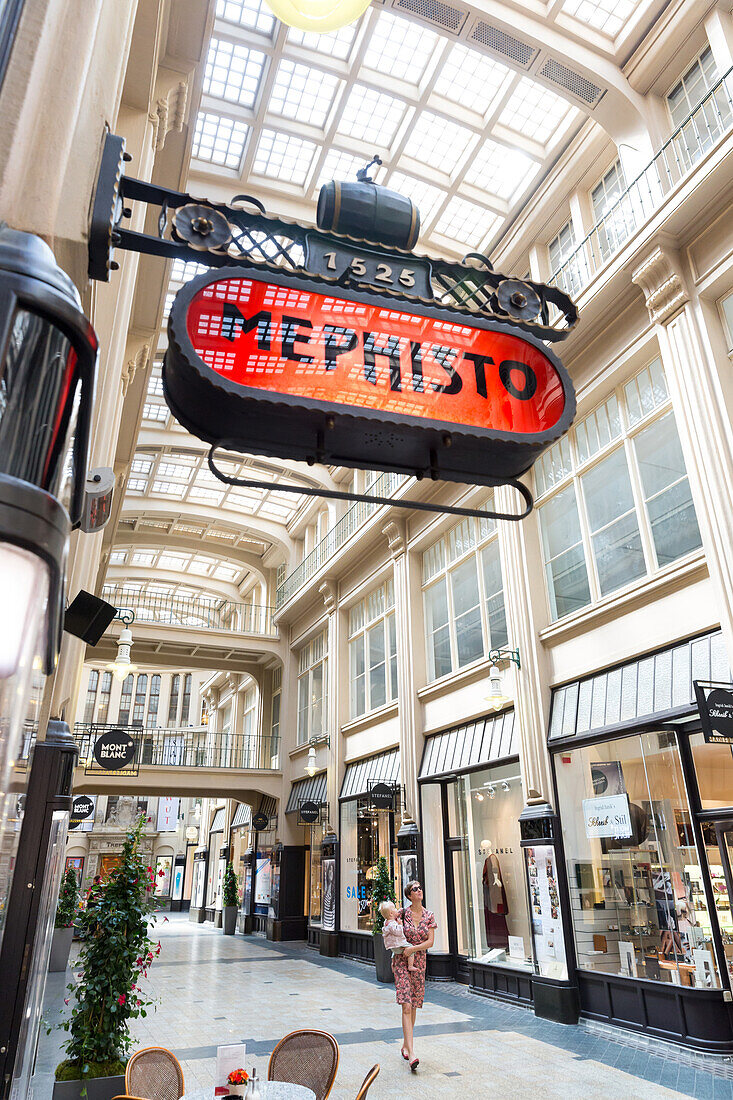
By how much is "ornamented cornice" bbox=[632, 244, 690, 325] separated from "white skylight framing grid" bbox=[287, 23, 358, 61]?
600cm

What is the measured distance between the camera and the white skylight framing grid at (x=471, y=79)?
1109 centimetres

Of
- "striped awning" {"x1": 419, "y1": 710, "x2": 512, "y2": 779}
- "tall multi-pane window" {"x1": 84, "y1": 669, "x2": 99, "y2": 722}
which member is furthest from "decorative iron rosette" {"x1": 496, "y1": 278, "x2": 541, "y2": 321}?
"tall multi-pane window" {"x1": 84, "y1": 669, "x2": 99, "y2": 722}

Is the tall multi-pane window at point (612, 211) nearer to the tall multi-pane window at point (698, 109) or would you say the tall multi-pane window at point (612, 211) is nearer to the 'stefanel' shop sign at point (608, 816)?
the tall multi-pane window at point (698, 109)

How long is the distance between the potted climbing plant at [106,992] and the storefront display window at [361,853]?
9610 millimetres

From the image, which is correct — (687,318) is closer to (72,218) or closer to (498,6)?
(498,6)

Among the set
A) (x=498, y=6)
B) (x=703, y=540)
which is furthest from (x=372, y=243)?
(x=498, y=6)

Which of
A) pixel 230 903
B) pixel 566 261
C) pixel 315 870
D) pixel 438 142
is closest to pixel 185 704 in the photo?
pixel 230 903

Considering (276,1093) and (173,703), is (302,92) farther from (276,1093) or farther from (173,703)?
(173,703)

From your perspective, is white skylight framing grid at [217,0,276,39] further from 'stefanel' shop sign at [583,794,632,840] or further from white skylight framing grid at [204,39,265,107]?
'stefanel' shop sign at [583,794,632,840]

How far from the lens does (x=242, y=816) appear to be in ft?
83.1

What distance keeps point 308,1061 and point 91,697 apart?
42592 millimetres

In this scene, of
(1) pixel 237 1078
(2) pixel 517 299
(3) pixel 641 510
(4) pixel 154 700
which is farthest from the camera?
(4) pixel 154 700

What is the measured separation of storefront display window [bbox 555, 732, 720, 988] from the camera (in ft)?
24.8

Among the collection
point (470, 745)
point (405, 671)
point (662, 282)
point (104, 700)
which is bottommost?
point (470, 745)
